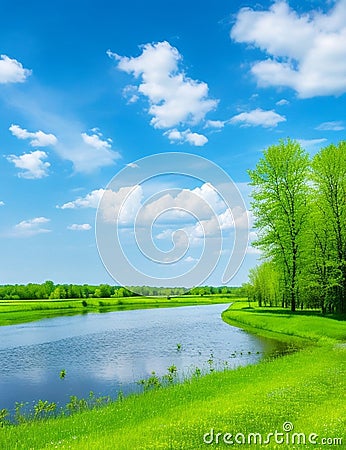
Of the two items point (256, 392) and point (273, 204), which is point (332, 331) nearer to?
point (273, 204)

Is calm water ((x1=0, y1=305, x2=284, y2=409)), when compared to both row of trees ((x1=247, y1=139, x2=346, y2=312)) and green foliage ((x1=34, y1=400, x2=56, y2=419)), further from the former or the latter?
row of trees ((x1=247, y1=139, x2=346, y2=312))

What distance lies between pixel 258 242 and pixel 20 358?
1124 inches

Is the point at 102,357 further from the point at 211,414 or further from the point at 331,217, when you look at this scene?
the point at 331,217

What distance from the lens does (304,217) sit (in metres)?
48.5

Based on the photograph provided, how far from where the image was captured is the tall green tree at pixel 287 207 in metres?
48.4

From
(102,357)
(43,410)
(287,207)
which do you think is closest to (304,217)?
(287,207)

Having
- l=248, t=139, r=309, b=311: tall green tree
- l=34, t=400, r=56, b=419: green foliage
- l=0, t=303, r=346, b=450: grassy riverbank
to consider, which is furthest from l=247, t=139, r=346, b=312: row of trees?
l=34, t=400, r=56, b=419: green foliage

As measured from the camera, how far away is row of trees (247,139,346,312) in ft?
150

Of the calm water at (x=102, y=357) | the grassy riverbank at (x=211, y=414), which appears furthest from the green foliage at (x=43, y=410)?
the calm water at (x=102, y=357)

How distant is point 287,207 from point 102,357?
87.9ft

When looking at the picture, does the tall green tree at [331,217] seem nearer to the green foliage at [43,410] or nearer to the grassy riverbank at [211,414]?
the grassy riverbank at [211,414]

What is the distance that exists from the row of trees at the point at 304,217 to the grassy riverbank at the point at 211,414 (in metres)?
25.8

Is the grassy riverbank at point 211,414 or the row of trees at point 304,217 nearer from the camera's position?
the grassy riverbank at point 211,414

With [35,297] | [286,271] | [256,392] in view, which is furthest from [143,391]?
[35,297]
